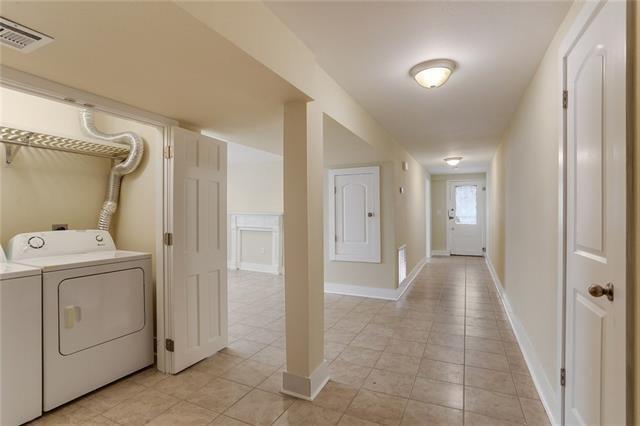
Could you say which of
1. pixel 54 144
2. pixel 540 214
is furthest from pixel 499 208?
pixel 54 144

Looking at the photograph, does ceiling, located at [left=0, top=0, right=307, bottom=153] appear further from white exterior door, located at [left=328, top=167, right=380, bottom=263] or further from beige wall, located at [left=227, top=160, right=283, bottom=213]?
beige wall, located at [left=227, top=160, right=283, bottom=213]

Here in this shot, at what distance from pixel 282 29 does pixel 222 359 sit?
103 inches

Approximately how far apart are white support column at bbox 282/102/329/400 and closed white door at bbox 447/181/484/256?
25.9 feet

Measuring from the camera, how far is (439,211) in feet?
30.3

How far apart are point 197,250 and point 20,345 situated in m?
1.18

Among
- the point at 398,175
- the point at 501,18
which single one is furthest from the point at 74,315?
the point at 398,175

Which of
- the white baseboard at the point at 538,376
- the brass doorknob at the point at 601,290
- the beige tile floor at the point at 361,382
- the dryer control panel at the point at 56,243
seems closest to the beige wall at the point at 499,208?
the beige tile floor at the point at 361,382

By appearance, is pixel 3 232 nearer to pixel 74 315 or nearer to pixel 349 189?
pixel 74 315

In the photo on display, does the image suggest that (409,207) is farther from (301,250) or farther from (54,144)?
(54,144)

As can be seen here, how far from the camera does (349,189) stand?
4754mm

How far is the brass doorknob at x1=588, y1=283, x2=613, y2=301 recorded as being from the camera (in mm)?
1173

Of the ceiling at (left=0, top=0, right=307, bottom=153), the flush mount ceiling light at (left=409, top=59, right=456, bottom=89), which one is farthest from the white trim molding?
the flush mount ceiling light at (left=409, top=59, right=456, bottom=89)

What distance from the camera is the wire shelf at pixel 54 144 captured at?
221cm

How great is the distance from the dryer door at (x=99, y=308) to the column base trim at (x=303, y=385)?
131 cm
